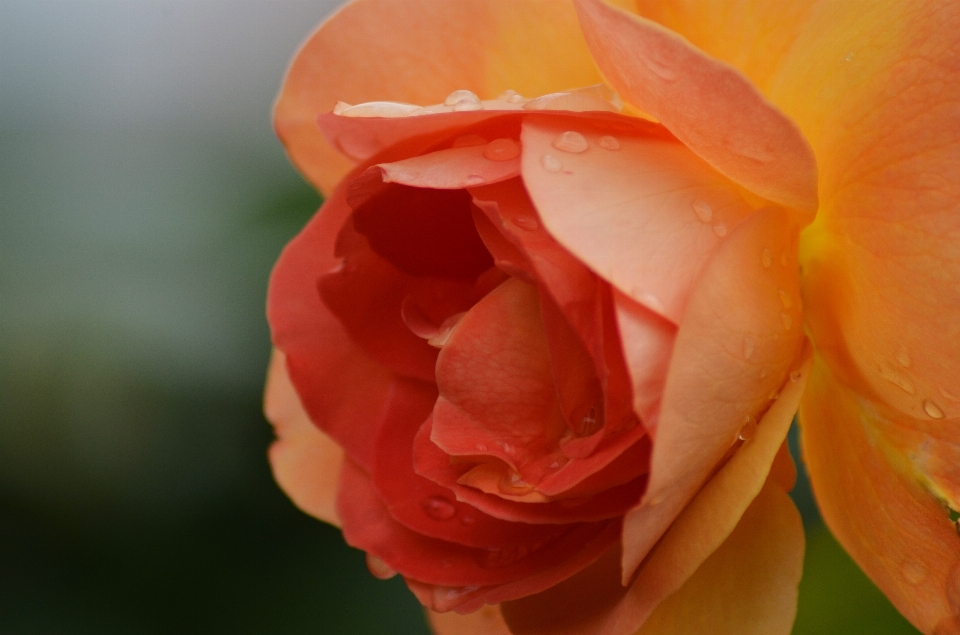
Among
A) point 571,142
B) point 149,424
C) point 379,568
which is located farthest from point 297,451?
point 571,142

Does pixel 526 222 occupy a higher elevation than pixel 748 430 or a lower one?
higher

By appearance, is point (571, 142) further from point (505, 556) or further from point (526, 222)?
point (505, 556)

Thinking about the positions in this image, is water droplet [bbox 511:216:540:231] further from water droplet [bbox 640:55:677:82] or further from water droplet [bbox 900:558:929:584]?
water droplet [bbox 900:558:929:584]

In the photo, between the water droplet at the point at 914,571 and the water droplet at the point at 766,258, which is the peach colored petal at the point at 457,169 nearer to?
the water droplet at the point at 766,258

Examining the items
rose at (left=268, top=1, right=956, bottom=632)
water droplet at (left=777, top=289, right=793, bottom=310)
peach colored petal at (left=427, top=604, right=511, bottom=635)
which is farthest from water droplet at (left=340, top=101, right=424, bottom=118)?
peach colored petal at (left=427, top=604, right=511, bottom=635)

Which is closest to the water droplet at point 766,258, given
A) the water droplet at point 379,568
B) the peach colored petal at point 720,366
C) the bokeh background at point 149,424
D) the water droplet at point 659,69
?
the peach colored petal at point 720,366

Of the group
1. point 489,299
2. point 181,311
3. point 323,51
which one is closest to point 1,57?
point 181,311

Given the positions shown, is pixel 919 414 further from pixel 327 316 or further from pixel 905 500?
pixel 327 316
